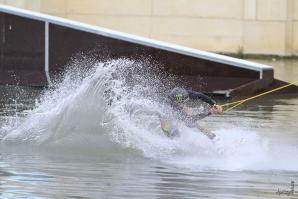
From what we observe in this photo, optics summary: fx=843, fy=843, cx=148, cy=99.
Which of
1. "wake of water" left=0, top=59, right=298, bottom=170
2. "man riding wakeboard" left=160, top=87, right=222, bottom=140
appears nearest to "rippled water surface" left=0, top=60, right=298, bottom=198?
"wake of water" left=0, top=59, right=298, bottom=170

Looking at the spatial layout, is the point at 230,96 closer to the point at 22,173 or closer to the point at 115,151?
the point at 115,151

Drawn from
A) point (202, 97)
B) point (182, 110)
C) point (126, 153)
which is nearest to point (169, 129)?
point (182, 110)

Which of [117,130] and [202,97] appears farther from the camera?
[117,130]

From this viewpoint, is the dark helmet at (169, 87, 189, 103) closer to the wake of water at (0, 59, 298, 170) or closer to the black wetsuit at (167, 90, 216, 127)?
the black wetsuit at (167, 90, 216, 127)

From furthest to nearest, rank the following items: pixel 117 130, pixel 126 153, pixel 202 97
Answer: pixel 117 130 → pixel 202 97 → pixel 126 153

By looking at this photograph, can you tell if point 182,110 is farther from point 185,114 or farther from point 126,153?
point 126,153

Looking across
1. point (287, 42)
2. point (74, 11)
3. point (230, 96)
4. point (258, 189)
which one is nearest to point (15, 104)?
point (230, 96)

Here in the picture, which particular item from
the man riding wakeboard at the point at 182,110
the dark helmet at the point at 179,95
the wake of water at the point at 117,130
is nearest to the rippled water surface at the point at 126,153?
the wake of water at the point at 117,130

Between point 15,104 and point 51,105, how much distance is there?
372cm

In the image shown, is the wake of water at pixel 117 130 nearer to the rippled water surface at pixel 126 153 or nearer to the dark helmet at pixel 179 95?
the rippled water surface at pixel 126 153

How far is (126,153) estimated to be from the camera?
11.3 m

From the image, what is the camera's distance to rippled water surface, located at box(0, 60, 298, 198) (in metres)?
9.00

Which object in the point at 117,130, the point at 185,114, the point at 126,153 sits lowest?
the point at 126,153

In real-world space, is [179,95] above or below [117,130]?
above
